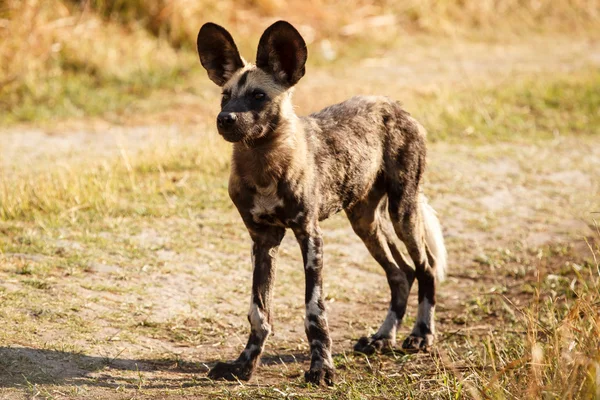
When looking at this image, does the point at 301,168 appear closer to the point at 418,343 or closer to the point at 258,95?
the point at 258,95

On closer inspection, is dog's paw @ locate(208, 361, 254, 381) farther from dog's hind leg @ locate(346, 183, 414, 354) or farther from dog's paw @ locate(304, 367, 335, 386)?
dog's hind leg @ locate(346, 183, 414, 354)

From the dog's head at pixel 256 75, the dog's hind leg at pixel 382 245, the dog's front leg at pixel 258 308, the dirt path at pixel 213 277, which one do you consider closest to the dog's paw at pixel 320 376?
the dirt path at pixel 213 277

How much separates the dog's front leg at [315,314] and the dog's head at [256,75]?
1.82ft

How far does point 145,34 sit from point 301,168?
7195mm

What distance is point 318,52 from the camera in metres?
11.9

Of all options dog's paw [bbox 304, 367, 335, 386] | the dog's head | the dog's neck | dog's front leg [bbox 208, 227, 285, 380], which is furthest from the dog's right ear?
dog's paw [bbox 304, 367, 335, 386]

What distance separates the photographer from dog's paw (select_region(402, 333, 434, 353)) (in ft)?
16.2

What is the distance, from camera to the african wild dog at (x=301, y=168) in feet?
14.3

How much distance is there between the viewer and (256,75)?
4422mm

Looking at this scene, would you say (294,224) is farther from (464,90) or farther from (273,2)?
(273,2)

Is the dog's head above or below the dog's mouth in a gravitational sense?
above

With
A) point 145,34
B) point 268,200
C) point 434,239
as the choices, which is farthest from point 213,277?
point 145,34

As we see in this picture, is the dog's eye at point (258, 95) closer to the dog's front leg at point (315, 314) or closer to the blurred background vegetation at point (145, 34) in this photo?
the dog's front leg at point (315, 314)

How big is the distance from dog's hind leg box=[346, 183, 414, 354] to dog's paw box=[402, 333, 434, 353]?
0.25ft
